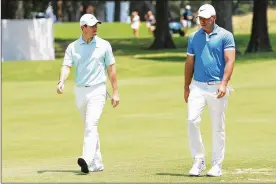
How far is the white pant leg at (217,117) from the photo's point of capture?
41.5 ft

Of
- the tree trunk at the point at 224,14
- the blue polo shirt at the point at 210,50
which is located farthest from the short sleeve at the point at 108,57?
the tree trunk at the point at 224,14

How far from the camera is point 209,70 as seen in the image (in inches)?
498

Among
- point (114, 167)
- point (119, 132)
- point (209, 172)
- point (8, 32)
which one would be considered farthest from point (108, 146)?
point (8, 32)

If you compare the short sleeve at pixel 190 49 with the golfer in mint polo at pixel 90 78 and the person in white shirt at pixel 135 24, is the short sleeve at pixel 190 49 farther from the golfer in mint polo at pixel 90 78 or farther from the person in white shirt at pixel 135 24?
the person in white shirt at pixel 135 24

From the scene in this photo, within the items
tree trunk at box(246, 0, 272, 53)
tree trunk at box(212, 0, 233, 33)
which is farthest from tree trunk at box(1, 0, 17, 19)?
tree trunk at box(212, 0, 233, 33)

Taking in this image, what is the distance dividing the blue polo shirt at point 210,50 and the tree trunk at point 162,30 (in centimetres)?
4306

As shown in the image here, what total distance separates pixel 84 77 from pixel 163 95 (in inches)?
602

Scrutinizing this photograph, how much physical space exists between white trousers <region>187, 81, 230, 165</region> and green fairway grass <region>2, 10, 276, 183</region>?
0.37 meters

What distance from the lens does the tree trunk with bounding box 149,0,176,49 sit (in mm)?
55906

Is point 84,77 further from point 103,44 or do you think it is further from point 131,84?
point 131,84

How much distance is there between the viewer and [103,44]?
13508 mm

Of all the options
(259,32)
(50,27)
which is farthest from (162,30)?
(50,27)

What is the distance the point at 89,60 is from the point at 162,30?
43.1 meters

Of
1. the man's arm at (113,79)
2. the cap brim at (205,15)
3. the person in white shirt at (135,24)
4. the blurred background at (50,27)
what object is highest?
the cap brim at (205,15)
